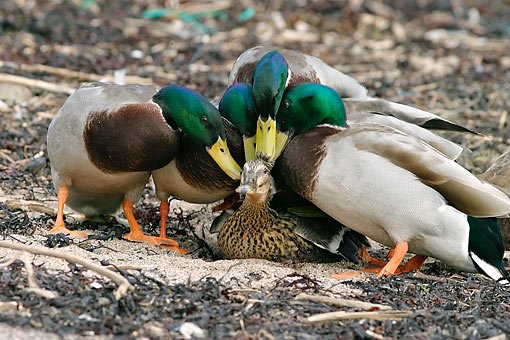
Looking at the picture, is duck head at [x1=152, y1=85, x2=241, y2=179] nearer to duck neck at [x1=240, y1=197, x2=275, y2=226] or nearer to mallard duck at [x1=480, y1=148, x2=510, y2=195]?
duck neck at [x1=240, y1=197, x2=275, y2=226]

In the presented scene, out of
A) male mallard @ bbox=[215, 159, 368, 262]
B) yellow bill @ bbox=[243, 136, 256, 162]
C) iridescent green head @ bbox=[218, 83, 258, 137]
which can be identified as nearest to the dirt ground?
male mallard @ bbox=[215, 159, 368, 262]

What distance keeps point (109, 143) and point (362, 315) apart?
1.66 m

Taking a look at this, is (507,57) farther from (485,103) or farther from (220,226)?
(220,226)

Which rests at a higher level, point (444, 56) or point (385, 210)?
point (385, 210)

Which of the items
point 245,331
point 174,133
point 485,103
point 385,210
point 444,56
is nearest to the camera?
point 245,331

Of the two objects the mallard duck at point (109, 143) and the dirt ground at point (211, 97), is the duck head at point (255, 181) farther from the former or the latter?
the mallard duck at point (109, 143)

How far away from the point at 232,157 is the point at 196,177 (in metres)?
0.21

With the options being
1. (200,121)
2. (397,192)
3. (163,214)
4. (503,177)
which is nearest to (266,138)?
(200,121)

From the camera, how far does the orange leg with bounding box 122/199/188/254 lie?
5.21 m

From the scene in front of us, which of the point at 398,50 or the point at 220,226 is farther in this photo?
the point at 398,50

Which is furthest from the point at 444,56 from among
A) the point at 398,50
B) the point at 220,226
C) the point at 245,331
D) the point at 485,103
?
the point at 245,331

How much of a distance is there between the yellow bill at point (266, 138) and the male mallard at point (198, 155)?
6.2 inches

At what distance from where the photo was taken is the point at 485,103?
8.32 metres

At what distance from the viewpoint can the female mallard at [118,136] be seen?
4.86 metres
